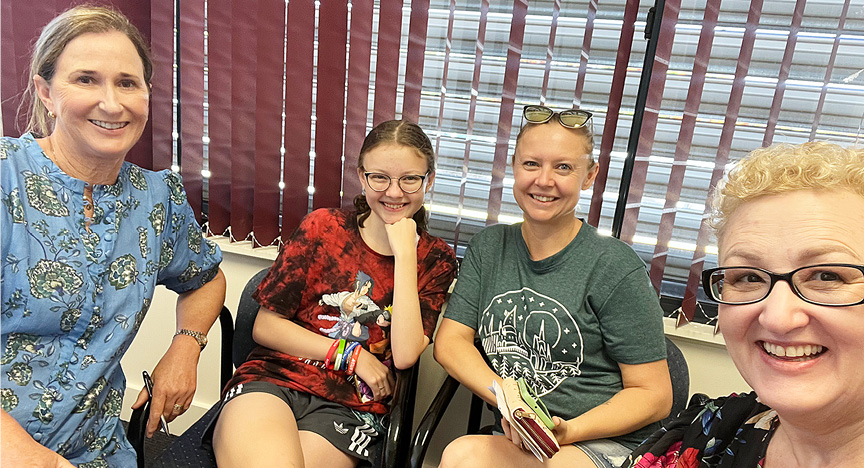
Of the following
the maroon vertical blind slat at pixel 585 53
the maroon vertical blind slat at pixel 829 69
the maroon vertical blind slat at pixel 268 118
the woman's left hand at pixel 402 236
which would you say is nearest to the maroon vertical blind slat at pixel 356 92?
the maroon vertical blind slat at pixel 268 118

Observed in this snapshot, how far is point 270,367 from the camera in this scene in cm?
192

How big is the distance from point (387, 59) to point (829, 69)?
5.08 feet

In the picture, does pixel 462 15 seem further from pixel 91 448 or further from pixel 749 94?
pixel 91 448

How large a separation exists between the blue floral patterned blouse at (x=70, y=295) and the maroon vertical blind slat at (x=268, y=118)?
2.75ft

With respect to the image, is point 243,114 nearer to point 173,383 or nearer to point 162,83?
point 162,83

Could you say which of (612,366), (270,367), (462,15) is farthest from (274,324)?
(462,15)

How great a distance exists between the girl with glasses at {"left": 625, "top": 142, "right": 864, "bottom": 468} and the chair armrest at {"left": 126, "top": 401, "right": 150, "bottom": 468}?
1512mm

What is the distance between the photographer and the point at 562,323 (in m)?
1.75

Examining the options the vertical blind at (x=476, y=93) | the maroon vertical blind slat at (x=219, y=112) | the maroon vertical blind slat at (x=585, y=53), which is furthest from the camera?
the maroon vertical blind slat at (x=219, y=112)

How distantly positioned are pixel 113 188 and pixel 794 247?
62.8 inches

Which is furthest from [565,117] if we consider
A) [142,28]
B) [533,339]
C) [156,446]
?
[156,446]

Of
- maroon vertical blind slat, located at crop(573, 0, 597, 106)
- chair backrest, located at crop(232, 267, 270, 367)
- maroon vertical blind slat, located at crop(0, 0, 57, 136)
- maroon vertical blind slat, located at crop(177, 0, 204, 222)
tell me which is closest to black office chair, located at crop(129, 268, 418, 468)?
chair backrest, located at crop(232, 267, 270, 367)

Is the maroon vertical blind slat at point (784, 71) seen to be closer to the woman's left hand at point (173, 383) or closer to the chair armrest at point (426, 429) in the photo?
the chair armrest at point (426, 429)

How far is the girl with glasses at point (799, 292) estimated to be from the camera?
0.92 meters
